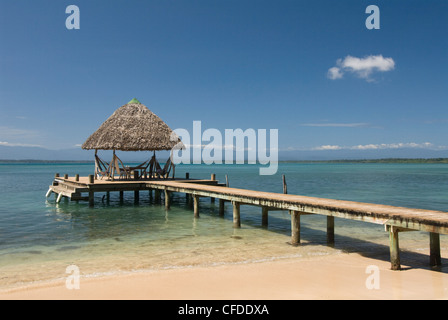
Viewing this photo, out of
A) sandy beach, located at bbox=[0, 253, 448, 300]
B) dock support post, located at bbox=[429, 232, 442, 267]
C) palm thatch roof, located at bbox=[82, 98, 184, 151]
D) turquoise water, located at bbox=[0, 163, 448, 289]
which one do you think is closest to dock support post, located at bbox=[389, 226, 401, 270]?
sandy beach, located at bbox=[0, 253, 448, 300]

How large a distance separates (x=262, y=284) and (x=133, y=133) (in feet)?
46.8

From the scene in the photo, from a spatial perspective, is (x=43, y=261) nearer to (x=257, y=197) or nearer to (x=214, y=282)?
(x=214, y=282)

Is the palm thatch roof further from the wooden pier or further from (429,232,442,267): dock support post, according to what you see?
(429,232,442,267): dock support post

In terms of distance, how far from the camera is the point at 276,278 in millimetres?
6812

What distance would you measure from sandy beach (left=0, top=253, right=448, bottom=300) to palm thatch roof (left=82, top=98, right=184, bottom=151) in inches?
480

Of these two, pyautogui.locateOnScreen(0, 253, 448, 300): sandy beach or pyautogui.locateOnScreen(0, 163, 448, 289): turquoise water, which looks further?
pyautogui.locateOnScreen(0, 163, 448, 289): turquoise water

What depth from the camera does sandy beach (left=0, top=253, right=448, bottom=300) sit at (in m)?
5.86

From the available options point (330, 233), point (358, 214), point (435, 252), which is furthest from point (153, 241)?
point (435, 252)

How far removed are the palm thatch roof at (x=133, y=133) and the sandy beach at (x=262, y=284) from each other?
1218cm

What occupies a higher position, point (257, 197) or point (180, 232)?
point (257, 197)

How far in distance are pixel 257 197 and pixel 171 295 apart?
17.8 ft

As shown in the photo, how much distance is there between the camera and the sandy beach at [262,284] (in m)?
5.86

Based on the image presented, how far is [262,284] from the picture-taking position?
254 inches
